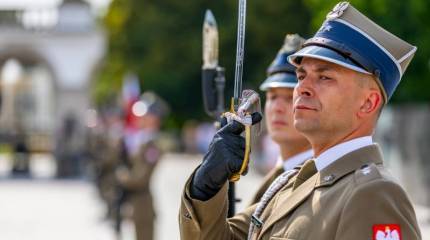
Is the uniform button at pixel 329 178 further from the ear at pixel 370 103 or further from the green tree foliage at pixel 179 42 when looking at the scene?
the green tree foliage at pixel 179 42

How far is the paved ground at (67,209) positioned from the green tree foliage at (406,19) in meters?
2.82

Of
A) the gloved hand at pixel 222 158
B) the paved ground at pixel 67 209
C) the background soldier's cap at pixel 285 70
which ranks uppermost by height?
the background soldier's cap at pixel 285 70

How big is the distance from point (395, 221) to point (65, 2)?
→ 3259 cm

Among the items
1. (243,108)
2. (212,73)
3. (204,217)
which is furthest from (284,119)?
(243,108)

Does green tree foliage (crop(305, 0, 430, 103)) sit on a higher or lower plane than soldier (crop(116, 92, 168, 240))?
higher

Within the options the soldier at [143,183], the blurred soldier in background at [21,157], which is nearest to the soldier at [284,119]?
the soldier at [143,183]

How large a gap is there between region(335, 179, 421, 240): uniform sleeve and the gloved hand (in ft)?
1.42

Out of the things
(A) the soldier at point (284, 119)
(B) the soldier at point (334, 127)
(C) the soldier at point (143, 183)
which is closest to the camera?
(B) the soldier at point (334, 127)

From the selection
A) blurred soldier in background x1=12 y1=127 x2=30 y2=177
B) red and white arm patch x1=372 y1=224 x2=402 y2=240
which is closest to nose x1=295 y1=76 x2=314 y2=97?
red and white arm patch x1=372 y1=224 x2=402 y2=240

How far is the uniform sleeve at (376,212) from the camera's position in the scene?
3.23 m

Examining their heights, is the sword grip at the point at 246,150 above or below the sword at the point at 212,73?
below

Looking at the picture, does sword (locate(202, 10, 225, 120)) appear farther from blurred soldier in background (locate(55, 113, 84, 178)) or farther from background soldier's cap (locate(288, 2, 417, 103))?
blurred soldier in background (locate(55, 113, 84, 178))

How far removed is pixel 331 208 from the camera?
3.39 metres

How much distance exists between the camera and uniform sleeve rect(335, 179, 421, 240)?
10.6 ft
